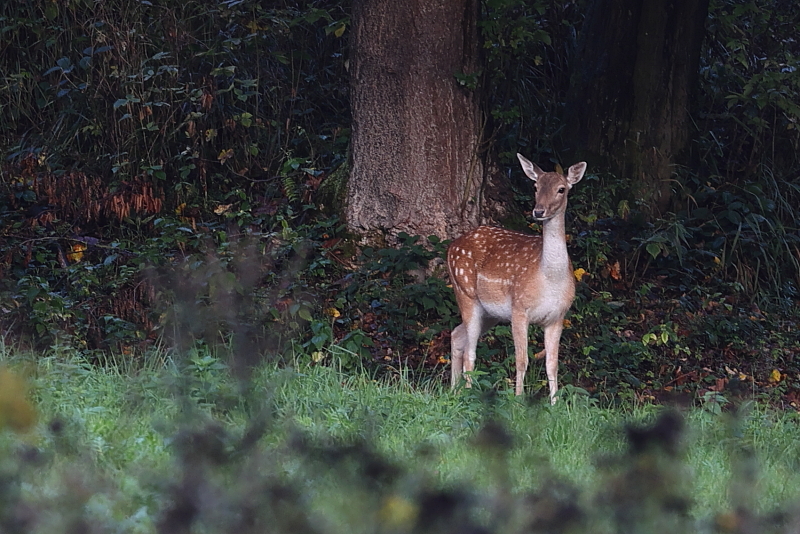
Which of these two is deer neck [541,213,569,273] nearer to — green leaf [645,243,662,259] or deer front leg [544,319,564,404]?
deer front leg [544,319,564,404]

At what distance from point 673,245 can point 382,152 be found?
2687 millimetres

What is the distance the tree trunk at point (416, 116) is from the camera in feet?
28.9

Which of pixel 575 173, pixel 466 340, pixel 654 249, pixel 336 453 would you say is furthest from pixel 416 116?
pixel 336 453

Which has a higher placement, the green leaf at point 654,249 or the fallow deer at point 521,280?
the fallow deer at point 521,280

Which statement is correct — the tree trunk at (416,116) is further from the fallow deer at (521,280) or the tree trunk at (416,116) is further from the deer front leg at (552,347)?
the deer front leg at (552,347)

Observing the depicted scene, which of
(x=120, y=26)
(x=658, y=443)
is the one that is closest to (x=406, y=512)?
(x=658, y=443)

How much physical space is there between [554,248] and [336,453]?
15.6ft

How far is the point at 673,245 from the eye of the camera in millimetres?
9602

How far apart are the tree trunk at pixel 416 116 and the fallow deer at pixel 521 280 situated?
1161 mm

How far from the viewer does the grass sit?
2.46 metres

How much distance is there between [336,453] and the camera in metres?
2.56

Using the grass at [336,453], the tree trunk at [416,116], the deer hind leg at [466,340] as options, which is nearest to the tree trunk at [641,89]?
the tree trunk at [416,116]

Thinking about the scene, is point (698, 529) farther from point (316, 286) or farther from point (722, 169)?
point (722, 169)

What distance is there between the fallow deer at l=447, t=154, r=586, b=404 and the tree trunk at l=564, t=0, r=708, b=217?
2.88 m
